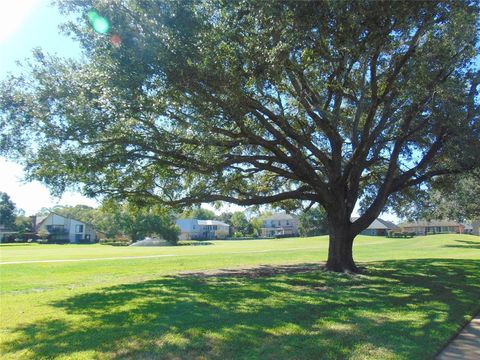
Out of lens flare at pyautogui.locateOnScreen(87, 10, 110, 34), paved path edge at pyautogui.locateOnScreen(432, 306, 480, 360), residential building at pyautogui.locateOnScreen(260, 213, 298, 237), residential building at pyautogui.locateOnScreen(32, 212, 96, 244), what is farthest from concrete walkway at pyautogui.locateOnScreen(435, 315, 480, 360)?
residential building at pyautogui.locateOnScreen(260, 213, 298, 237)

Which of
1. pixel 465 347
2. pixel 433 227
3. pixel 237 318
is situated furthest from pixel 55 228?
pixel 465 347

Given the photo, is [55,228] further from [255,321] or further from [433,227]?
[255,321]

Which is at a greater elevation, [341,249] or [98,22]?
[98,22]

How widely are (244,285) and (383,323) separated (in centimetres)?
545

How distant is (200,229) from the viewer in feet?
386

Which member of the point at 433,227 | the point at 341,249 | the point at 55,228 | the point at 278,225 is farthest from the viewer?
the point at 278,225

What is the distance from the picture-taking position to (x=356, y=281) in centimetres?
1335

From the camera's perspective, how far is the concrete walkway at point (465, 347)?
6064 mm

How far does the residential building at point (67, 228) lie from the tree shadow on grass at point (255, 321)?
81.4 metres

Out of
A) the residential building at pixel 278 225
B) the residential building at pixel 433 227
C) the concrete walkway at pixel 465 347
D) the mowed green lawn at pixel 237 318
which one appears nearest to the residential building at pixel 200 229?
the residential building at pixel 278 225

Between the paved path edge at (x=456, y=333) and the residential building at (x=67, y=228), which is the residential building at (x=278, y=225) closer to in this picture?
the residential building at (x=67, y=228)

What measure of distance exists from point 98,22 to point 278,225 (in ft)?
372

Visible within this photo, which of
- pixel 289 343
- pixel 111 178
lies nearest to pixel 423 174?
pixel 111 178

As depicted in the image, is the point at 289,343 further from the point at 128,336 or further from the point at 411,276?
the point at 411,276
